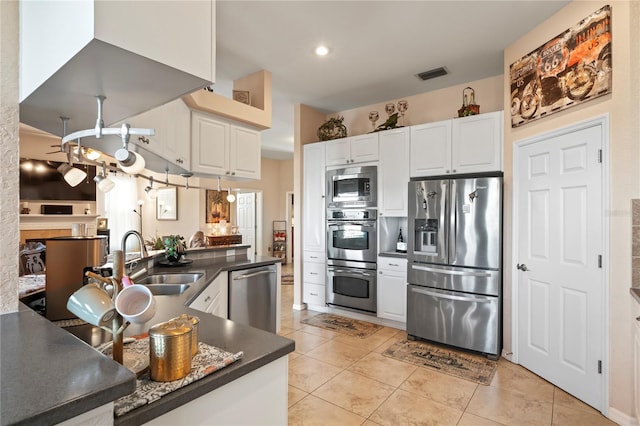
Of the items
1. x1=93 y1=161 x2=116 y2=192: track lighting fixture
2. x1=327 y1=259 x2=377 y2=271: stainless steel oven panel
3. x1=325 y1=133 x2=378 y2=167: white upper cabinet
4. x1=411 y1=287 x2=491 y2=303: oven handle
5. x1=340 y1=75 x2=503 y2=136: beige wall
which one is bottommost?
x1=411 y1=287 x2=491 y2=303: oven handle

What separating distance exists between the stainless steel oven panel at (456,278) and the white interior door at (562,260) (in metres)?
0.22

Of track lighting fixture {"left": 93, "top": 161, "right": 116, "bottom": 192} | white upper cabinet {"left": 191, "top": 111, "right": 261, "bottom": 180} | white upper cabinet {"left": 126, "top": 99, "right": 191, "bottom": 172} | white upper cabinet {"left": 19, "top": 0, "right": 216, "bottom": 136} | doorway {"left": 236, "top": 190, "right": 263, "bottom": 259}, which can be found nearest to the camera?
white upper cabinet {"left": 19, "top": 0, "right": 216, "bottom": 136}

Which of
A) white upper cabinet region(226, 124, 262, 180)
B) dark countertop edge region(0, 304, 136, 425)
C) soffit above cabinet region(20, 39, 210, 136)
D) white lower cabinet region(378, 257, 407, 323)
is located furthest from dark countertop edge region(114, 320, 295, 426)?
white lower cabinet region(378, 257, 407, 323)

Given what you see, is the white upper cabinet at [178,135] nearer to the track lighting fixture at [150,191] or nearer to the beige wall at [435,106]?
the track lighting fixture at [150,191]

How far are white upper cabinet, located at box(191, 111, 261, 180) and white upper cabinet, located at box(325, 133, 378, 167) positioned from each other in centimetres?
115

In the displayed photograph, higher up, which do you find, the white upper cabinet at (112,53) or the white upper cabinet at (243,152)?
the white upper cabinet at (243,152)

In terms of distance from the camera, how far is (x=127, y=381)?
666 millimetres

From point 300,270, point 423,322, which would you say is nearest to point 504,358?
point 423,322

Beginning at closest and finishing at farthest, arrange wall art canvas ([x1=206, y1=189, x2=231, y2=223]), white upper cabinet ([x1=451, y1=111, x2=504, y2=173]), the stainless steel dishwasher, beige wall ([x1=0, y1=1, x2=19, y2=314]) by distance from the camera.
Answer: beige wall ([x1=0, y1=1, x2=19, y2=314])
the stainless steel dishwasher
white upper cabinet ([x1=451, y1=111, x2=504, y2=173])
wall art canvas ([x1=206, y1=189, x2=231, y2=223])

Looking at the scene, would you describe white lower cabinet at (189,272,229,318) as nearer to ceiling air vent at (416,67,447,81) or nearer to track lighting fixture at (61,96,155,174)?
track lighting fixture at (61,96,155,174)

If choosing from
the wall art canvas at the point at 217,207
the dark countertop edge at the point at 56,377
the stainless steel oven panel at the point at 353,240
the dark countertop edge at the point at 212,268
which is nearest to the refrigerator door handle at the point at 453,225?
the stainless steel oven panel at the point at 353,240

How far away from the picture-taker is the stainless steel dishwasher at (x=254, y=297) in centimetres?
292

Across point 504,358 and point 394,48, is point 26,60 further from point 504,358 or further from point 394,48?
point 504,358

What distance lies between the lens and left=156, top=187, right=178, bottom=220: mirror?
7.85 meters
